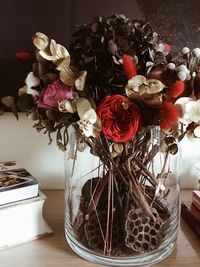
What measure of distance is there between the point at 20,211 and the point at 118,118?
0.99 feet

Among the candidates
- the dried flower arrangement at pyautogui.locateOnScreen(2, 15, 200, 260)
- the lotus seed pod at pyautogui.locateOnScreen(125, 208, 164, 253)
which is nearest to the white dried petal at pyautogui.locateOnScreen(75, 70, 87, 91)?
the dried flower arrangement at pyautogui.locateOnScreen(2, 15, 200, 260)

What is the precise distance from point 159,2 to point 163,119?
0.46m

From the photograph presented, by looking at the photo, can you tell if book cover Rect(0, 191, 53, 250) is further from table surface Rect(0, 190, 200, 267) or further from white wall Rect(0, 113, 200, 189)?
white wall Rect(0, 113, 200, 189)

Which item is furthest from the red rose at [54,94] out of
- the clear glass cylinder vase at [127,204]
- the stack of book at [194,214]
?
the stack of book at [194,214]

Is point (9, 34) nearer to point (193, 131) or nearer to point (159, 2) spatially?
point (159, 2)

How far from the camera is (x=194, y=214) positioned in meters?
0.85

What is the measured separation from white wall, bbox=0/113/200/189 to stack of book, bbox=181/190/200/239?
185mm

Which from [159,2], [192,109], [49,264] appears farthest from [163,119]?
[159,2]

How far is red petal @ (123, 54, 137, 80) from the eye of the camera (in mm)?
557

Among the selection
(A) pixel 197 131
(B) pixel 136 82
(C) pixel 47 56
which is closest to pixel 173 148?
(A) pixel 197 131

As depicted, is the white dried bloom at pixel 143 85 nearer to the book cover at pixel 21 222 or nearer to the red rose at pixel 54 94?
the red rose at pixel 54 94

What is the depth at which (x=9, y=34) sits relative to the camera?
36.0 inches

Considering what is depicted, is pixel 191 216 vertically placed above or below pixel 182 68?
below

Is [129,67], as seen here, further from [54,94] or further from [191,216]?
[191,216]
